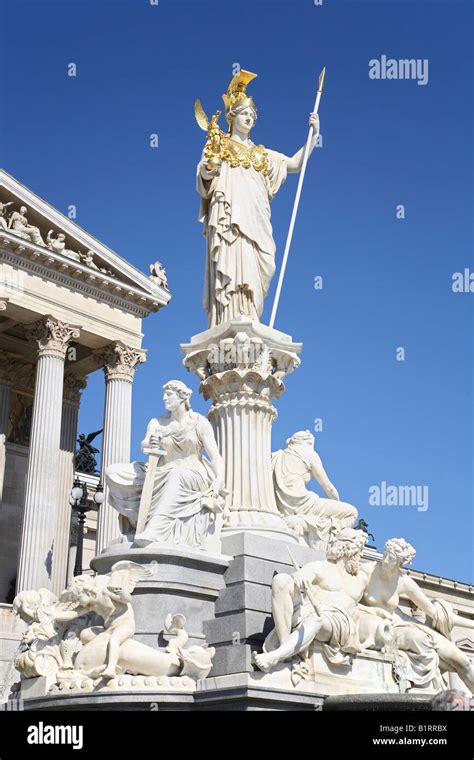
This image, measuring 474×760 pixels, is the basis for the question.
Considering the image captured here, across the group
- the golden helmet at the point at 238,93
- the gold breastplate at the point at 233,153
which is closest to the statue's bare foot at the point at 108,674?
the gold breastplate at the point at 233,153

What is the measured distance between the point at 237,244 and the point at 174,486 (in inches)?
165

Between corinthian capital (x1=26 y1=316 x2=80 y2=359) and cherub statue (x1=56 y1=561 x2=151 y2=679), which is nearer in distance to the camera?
cherub statue (x1=56 y1=561 x2=151 y2=679)

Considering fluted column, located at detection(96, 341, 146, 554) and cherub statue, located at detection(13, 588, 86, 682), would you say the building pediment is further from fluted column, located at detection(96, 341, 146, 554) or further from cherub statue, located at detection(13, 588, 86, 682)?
cherub statue, located at detection(13, 588, 86, 682)

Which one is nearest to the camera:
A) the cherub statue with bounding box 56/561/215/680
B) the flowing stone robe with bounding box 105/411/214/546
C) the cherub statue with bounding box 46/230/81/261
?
the cherub statue with bounding box 56/561/215/680

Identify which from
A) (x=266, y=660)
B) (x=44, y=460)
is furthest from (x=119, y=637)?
(x=44, y=460)

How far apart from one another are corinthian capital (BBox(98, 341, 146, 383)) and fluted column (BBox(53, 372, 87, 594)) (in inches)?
111

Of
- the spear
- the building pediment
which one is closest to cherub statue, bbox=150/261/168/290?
the building pediment

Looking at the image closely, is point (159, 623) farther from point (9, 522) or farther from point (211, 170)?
point (9, 522)

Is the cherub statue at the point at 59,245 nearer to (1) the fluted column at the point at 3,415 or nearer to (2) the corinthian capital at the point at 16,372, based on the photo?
(2) the corinthian capital at the point at 16,372

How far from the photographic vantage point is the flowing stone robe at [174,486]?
9.66 meters

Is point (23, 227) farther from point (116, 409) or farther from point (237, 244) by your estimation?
point (237, 244)

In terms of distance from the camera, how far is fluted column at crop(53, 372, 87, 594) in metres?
33.6

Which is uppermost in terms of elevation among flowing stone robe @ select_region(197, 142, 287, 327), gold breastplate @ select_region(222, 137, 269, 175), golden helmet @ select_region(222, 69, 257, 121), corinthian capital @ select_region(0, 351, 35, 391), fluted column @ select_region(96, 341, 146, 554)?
corinthian capital @ select_region(0, 351, 35, 391)
